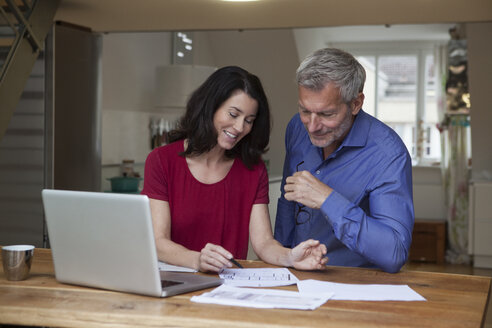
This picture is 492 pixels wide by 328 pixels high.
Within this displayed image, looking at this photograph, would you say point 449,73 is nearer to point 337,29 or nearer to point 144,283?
point 337,29

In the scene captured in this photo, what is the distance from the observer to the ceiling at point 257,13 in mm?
4199

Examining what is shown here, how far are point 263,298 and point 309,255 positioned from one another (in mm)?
404

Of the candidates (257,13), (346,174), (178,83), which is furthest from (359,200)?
(178,83)

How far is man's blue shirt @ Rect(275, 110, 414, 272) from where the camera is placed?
192 cm

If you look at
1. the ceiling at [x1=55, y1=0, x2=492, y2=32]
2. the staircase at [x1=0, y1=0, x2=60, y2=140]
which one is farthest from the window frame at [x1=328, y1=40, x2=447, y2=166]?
the staircase at [x1=0, y1=0, x2=60, y2=140]

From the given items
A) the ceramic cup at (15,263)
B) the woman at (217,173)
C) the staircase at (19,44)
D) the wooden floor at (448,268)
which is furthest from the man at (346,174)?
the wooden floor at (448,268)

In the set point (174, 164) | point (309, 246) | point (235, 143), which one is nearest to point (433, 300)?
point (309, 246)

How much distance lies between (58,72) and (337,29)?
4532 mm

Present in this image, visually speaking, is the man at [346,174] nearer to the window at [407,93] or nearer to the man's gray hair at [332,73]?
the man's gray hair at [332,73]

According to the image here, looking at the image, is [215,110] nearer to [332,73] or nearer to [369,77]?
[332,73]

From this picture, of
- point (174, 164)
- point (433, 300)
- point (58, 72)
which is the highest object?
point (58, 72)

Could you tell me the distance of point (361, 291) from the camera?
5.51 ft

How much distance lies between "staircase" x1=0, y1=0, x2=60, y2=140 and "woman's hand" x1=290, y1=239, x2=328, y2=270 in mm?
2457

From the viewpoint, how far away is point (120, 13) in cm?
469
